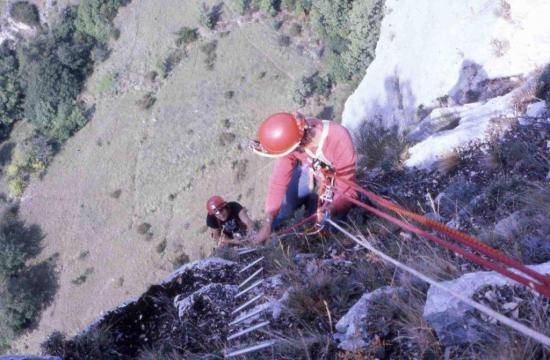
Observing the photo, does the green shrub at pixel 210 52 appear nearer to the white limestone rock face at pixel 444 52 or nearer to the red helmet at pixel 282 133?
the white limestone rock face at pixel 444 52

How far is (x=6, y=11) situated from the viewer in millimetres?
32719

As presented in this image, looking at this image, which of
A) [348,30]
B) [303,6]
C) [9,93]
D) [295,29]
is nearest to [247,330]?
[348,30]

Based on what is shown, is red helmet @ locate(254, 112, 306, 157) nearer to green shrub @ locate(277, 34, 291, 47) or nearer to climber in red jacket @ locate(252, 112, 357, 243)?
climber in red jacket @ locate(252, 112, 357, 243)

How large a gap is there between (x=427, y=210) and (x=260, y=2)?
73.8 ft

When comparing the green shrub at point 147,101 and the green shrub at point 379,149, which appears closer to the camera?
the green shrub at point 379,149

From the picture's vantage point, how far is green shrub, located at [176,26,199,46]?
84.4 ft

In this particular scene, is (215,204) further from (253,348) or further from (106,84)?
(106,84)

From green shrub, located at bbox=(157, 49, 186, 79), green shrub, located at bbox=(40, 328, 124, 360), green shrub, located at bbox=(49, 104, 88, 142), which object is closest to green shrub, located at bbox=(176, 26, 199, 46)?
green shrub, located at bbox=(157, 49, 186, 79)

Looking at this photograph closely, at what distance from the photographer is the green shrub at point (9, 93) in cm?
3070

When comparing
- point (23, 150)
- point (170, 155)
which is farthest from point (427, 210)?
point (23, 150)

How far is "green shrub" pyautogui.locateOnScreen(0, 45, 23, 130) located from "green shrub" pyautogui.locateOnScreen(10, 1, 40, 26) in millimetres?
2654

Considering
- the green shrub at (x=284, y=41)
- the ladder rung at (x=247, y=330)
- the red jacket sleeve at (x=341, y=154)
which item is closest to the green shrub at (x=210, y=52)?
the green shrub at (x=284, y=41)

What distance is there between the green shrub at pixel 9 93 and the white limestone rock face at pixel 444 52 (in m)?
25.8

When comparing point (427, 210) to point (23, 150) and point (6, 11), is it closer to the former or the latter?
point (23, 150)
